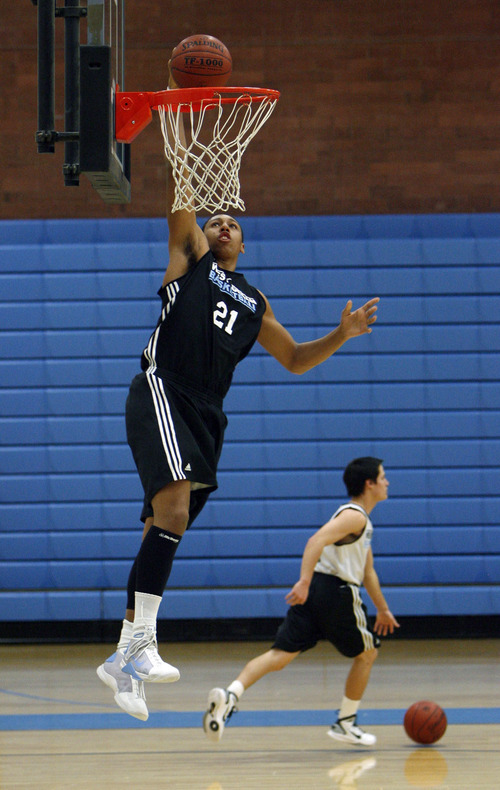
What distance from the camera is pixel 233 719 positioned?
20.6 ft

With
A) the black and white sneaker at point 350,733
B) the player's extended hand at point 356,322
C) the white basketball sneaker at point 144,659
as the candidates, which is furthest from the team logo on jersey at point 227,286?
the black and white sneaker at point 350,733

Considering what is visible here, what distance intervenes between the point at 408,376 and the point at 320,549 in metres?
3.26

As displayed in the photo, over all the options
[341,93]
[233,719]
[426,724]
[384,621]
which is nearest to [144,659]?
[426,724]

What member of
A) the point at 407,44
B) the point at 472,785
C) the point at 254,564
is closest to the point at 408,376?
the point at 254,564

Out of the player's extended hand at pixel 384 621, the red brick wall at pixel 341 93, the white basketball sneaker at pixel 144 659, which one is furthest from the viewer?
the red brick wall at pixel 341 93

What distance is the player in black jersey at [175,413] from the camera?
3348mm

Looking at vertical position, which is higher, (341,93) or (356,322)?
(341,93)

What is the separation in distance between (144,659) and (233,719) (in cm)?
325

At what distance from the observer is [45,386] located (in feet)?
27.8

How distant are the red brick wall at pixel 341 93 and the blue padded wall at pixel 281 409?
0.37m

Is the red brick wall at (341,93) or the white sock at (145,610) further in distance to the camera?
the red brick wall at (341,93)

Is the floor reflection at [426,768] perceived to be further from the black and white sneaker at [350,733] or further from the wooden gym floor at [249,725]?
the black and white sneaker at [350,733]

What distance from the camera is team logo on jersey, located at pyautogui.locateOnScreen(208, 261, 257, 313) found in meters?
3.60

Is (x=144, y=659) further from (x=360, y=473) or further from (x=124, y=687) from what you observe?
(x=360, y=473)
